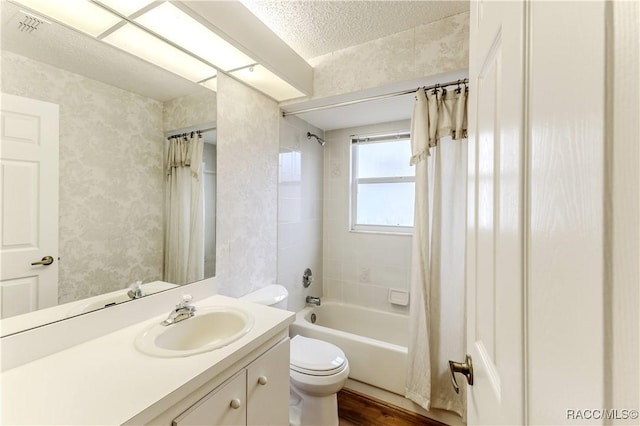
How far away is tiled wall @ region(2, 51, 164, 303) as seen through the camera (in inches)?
35.5

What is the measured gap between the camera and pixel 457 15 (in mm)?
1453

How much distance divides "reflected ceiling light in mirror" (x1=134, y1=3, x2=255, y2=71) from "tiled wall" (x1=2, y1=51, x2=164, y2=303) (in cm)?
34

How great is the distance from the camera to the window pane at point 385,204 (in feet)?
8.05

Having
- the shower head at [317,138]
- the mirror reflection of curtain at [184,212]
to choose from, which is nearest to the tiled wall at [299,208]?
the shower head at [317,138]

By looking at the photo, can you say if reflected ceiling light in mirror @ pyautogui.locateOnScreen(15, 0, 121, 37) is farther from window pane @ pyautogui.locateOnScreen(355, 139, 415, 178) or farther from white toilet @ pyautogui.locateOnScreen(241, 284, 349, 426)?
window pane @ pyautogui.locateOnScreen(355, 139, 415, 178)

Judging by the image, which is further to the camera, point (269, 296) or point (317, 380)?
point (269, 296)

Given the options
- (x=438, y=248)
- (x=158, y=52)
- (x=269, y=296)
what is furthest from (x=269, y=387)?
(x=158, y=52)

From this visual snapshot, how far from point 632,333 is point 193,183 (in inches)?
60.8

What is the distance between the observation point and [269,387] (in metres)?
1.07

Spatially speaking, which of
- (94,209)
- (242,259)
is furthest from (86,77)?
(242,259)

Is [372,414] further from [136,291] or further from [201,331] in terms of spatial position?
[136,291]

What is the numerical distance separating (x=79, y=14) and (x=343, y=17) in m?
1.25

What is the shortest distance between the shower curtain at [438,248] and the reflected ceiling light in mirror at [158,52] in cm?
134

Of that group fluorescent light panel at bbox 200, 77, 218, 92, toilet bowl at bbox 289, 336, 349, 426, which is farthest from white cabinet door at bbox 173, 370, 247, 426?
fluorescent light panel at bbox 200, 77, 218, 92
